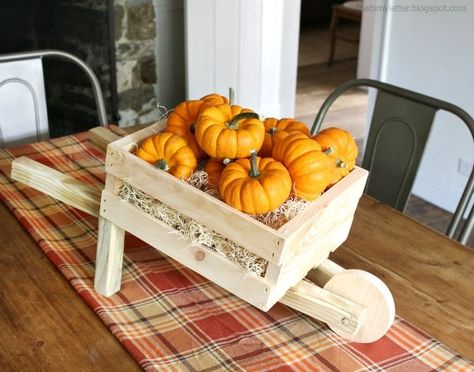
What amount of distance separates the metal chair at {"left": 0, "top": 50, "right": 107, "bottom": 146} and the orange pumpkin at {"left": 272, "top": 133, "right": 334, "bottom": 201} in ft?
3.56

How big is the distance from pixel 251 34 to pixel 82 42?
0.82 m

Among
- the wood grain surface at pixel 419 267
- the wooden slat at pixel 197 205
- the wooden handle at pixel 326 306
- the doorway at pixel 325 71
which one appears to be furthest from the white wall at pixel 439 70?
the wooden slat at pixel 197 205

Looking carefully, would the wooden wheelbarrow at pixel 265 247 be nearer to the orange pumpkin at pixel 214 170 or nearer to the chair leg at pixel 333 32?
the orange pumpkin at pixel 214 170

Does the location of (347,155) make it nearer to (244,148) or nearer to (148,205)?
(244,148)

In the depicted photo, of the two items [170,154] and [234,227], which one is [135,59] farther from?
[234,227]

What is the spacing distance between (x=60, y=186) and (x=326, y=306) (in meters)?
0.53

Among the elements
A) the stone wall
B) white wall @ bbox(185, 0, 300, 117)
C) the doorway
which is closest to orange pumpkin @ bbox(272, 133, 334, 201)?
white wall @ bbox(185, 0, 300, 117)

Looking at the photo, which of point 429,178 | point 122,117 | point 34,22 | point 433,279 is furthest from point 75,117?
point 433,279

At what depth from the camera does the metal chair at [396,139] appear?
1.52 m

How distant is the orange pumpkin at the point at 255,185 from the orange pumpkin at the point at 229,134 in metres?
0.03

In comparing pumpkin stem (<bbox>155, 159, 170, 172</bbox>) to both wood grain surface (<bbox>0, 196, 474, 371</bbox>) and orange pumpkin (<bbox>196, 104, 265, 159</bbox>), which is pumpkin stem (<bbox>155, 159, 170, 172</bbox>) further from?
wood grain surface (<bbox>0, 196, 474, 371</bbox>)

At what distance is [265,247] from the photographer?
83 centimetres

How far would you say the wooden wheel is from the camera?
36.1 inches

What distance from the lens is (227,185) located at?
86cm
